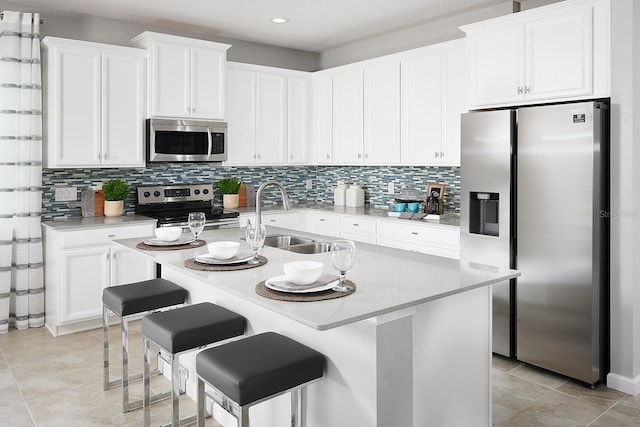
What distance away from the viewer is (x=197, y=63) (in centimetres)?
477

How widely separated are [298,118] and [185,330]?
377 cm

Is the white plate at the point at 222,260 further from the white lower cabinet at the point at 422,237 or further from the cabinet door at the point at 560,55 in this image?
the cabinet door at the point at 560,55

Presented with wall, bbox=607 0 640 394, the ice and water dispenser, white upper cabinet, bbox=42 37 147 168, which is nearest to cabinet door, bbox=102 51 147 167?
white upper cabinet, bbox=42 37 147 168

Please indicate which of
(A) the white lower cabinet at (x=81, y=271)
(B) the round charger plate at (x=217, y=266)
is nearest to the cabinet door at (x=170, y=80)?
(A) the white lower cabinet at (x=81, y=271)

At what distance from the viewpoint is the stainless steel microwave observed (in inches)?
181

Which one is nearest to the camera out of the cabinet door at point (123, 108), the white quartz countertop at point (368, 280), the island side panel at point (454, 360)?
the white quartz countertop at point (368, 280)

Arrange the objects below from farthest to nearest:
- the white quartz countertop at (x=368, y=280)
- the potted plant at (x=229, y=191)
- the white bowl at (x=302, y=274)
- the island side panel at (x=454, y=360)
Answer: the potted plant at (x=229, y=191), the island side panel at (x=454, y=360), the white bowl at (x=302, y=274), the white quartz countertop at (x=368, y=280)

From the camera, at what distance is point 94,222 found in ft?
14.1

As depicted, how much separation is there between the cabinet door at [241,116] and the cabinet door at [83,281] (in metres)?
1.61

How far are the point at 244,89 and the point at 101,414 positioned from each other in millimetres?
3413

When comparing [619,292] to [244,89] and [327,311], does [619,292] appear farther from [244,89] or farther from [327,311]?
[244,89]

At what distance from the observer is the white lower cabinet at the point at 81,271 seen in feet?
13.3

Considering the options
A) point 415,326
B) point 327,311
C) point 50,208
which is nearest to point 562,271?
point 415,326

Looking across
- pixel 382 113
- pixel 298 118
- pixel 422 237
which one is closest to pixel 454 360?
pixel 422 237
